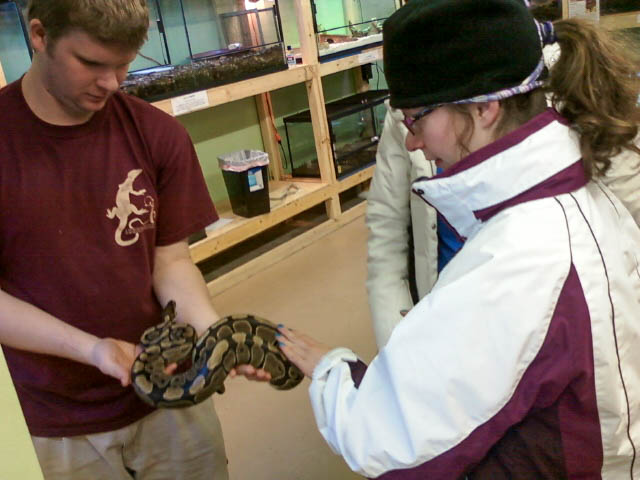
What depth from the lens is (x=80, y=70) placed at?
Answer: 4.23 ft

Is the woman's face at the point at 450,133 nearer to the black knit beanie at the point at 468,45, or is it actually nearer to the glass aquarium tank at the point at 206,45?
the black knit beanie at the point at 468,45

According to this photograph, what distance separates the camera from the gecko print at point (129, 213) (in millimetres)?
1439

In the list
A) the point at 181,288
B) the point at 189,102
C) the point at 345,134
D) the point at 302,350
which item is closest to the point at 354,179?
the point at 345,134

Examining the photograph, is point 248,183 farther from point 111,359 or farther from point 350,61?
point 111,359

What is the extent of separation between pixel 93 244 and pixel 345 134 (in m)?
3.93

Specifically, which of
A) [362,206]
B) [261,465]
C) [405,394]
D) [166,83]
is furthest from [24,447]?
[362,206]

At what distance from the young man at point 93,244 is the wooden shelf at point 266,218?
2.06 m

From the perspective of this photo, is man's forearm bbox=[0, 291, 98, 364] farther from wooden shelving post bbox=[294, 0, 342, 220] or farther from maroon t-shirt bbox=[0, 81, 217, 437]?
wooden shelving post bbox=[294, 0, 342, 220]

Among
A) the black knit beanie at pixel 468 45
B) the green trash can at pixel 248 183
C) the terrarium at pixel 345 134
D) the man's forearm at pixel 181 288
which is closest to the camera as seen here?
the black knit beanie at pixel 468 45

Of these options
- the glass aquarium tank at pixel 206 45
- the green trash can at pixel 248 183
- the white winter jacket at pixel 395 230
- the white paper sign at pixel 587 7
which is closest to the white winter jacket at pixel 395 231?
the white winter jacket at pixel 395 230

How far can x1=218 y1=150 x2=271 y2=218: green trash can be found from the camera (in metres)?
3.98

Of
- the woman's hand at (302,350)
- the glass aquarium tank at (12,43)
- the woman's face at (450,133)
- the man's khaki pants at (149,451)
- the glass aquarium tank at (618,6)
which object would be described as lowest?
the man's khaki pants at (149,451)

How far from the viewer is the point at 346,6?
543 centimetres

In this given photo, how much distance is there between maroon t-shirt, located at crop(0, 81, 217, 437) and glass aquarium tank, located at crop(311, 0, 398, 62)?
331 cm
